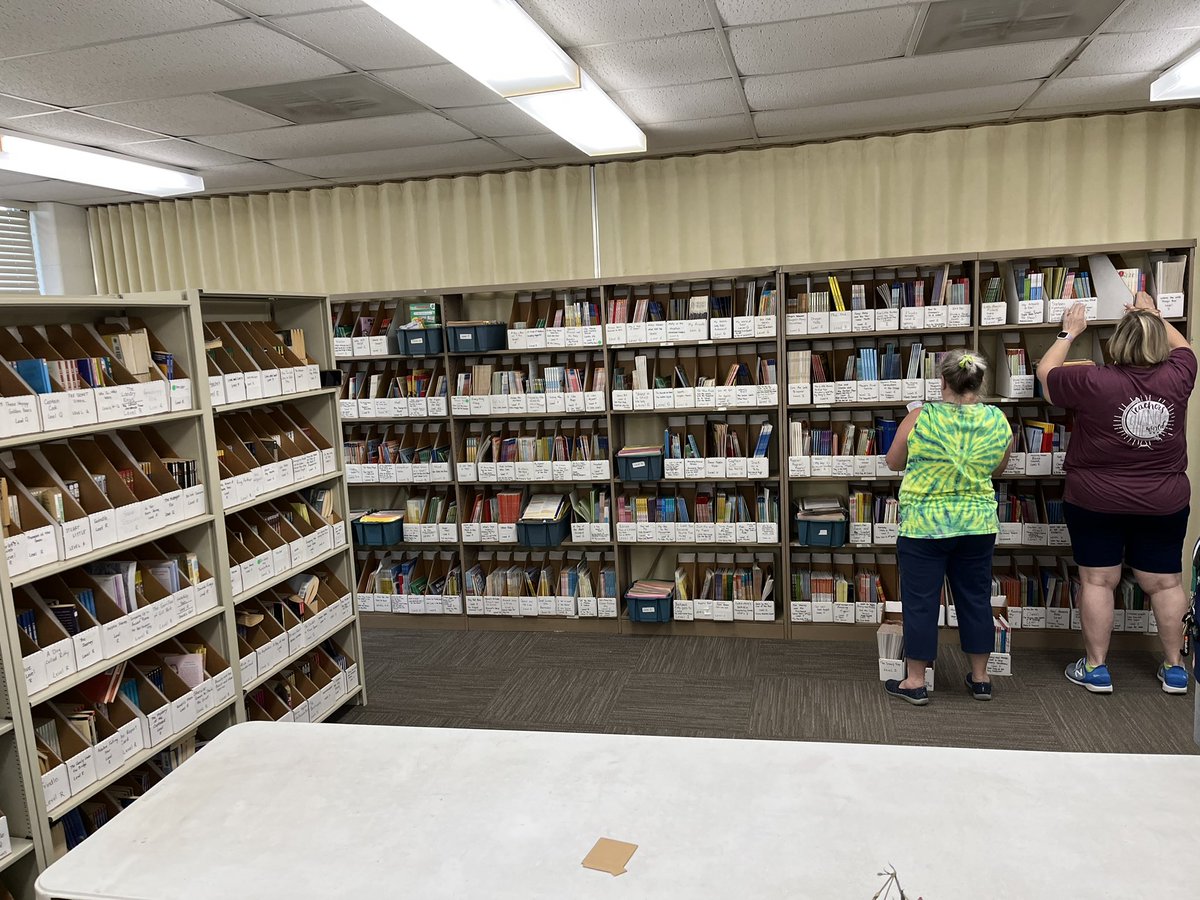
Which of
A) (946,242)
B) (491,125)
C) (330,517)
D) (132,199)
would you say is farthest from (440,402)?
(946,242)

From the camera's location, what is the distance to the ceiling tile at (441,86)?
127 inches

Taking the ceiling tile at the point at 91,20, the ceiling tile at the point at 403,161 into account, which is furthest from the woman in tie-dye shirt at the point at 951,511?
the ceiling tile at the point at 91,20

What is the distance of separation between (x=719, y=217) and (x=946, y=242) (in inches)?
49.8

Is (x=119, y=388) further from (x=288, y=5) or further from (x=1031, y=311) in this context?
(x=1031, y=311)

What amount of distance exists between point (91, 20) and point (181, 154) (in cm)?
191

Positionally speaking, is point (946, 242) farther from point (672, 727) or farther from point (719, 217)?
point (672, 727)

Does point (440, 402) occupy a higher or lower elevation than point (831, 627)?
higher

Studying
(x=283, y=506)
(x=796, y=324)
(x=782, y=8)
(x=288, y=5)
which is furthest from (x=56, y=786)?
(x=796, y=324)

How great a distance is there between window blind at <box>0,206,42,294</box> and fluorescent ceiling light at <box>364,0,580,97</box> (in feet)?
13.3

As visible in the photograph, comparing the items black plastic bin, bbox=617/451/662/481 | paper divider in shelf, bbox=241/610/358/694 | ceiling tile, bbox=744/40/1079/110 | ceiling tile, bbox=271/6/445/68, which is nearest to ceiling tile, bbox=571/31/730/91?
ceiling tile, bbox=744/40/1079/110

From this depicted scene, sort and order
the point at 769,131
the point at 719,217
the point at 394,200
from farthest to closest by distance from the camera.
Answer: the point at 394,200
the point at 719,217
the point at 769,131

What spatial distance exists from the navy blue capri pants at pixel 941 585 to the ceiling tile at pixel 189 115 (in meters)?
3.42

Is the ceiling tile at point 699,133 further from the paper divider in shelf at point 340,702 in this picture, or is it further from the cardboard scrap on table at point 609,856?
the cardboard scrap on table at point 609,856

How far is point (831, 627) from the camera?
15.4 feet
